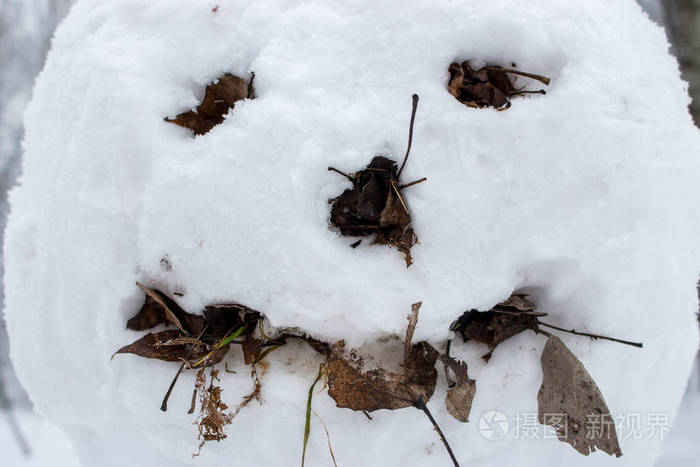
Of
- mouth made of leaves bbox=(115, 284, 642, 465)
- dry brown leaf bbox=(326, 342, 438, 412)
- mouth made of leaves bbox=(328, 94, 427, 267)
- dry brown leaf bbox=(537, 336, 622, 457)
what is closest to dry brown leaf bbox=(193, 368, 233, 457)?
mouth made of leaves bbox=(115, 284, 642, 465)

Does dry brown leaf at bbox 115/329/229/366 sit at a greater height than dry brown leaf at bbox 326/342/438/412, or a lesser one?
greater

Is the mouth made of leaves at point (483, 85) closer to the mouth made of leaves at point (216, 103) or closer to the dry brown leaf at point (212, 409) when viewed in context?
the mouth made of leaves at point (216, 103)

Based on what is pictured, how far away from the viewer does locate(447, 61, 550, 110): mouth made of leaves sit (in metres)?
0.73

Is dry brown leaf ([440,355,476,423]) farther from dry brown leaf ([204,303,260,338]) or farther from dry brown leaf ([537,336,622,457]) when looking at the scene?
dry brown leaf ([204,303,260,338])

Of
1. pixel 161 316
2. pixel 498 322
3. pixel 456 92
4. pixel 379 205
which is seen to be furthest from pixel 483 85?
pixel 161 316

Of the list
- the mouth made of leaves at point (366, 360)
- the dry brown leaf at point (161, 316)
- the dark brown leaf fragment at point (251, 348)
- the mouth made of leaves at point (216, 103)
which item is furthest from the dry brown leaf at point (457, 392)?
the mouth made of leaves at point (216, 103)

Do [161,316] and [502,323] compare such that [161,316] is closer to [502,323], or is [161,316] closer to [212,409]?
[212,409]

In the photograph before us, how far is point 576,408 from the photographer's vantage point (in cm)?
76

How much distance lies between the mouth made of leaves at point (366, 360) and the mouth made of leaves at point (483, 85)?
362mm

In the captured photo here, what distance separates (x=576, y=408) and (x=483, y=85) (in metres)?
0.61

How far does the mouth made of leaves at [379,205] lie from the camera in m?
0.68

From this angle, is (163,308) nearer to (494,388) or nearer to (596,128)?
(494,388)

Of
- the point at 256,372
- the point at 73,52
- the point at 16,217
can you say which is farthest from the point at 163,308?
the point at 73,52

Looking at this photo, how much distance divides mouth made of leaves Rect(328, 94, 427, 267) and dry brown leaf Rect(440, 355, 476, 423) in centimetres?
22
